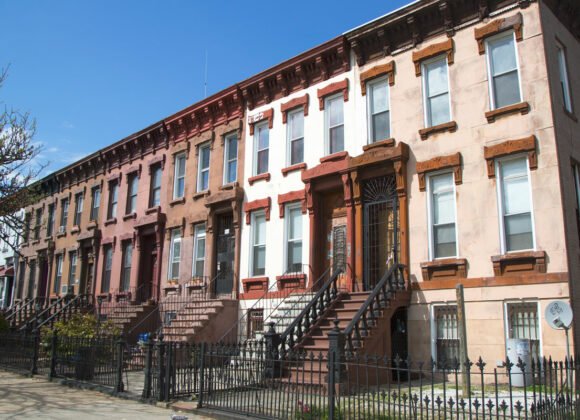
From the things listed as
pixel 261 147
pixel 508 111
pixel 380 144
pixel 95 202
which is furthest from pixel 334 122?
pixel 95 202

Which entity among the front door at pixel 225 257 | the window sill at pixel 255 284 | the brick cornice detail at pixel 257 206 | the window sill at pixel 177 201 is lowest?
the window sill at pixel 255 284

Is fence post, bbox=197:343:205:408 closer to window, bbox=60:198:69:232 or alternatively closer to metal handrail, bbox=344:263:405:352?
metal handrail, bbox=344:263:405:352

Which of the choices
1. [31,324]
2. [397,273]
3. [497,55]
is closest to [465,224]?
[397,273]

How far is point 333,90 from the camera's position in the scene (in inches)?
663

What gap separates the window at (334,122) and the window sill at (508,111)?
464 cm

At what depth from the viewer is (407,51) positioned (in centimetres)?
1522

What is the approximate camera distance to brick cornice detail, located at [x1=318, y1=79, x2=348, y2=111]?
16.5 m

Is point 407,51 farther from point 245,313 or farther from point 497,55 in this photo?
point 245,313

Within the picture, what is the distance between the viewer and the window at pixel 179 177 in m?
22.5

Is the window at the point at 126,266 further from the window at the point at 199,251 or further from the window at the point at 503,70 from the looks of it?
the window at the point at 503,70

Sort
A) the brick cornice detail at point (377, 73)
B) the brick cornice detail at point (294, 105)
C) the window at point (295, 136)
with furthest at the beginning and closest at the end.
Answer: the window at point (295, 136)
the brick cornice detail at point (294, 105)
the brick cornice detail at point (377, 73)

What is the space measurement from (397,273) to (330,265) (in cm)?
289

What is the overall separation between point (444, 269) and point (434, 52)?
572cm

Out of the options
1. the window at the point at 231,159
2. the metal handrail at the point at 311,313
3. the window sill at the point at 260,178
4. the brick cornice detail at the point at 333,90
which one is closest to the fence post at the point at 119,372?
the metal handrail at the point at 311,313
